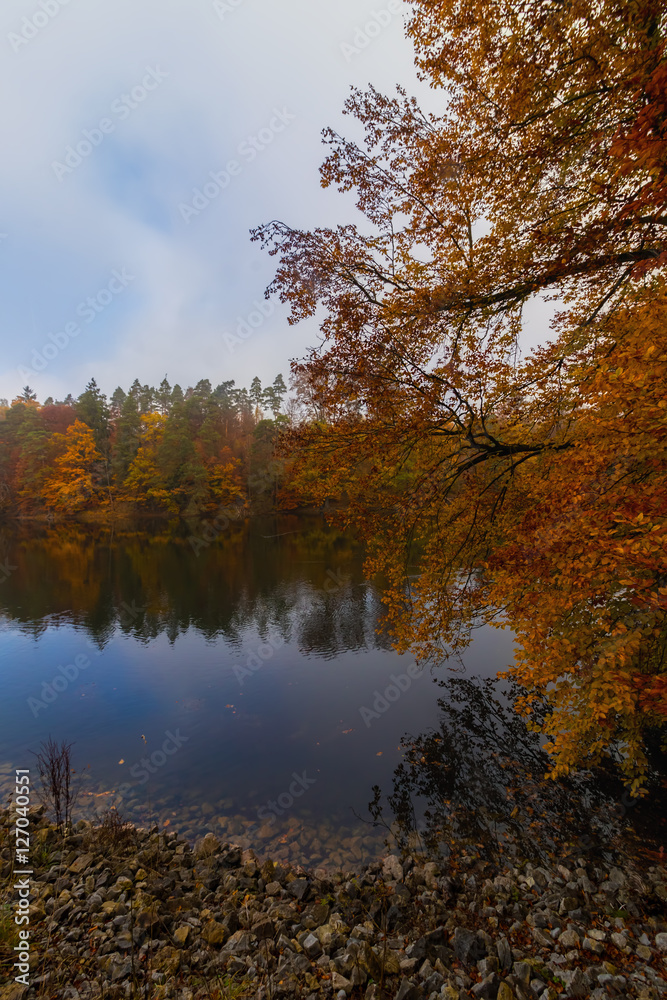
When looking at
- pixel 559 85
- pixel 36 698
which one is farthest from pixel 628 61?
pixel 36 698

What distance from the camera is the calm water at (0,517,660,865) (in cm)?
802

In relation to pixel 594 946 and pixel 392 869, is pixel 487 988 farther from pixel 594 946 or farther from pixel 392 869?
pixel 392 869

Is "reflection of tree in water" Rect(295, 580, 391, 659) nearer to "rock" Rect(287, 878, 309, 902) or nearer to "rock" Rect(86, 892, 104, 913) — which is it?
"rock" Rect(287, 878, 309, 902)

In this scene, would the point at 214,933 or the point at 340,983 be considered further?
the point at 214,933

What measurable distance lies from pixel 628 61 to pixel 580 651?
7.09 metres

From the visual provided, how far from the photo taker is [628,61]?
4641mm

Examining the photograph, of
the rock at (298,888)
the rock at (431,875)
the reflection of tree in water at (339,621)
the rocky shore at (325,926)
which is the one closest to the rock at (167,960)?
the rocky shore at (325,926)

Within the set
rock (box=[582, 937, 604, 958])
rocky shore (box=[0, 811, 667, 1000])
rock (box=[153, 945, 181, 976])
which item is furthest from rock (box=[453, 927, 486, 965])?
rock (box=[153, 945, 181, 976])

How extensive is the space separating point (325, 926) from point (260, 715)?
6.97 meters

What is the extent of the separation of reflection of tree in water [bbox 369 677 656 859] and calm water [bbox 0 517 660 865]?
0.05 meters

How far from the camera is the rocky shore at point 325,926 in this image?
4180 millimetres

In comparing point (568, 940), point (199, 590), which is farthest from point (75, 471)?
point (568, 940)

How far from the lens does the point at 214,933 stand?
4910 millimetres

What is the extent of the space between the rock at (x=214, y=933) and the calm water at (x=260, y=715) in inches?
83.4
